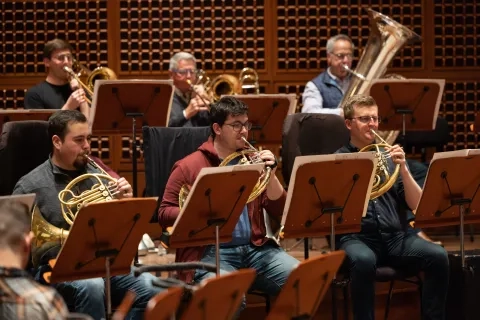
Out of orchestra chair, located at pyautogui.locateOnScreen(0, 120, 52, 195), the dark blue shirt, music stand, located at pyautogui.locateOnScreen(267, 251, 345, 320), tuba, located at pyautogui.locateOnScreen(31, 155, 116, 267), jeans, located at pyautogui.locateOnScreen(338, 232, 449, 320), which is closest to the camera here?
music stand, located at pyautogui.locateOnScreen(267, 251, 345, 320)

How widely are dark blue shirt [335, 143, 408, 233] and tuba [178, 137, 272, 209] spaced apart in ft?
2.41

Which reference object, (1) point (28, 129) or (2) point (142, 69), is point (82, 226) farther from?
(2) point (142, 69)

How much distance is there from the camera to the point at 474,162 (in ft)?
18.5

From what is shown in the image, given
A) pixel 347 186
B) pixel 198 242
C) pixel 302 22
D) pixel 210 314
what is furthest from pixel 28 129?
pixel 302 22

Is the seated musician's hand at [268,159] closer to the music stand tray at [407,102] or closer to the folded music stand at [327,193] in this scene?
the folded music stand at [327,193]

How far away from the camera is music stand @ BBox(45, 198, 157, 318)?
15.1 feet

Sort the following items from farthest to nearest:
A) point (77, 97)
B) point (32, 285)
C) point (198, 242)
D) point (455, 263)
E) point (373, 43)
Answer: point (373, 43) → point (77, 97) → point (455, 263) → point (198, 242) → point (32, 285)

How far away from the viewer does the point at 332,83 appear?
27.2ft

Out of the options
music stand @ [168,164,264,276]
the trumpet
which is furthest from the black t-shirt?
music stand @ [168,164,264,276]

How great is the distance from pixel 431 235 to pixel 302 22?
254 cm

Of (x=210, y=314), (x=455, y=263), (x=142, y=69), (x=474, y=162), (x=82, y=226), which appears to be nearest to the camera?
(x=210, y=314)

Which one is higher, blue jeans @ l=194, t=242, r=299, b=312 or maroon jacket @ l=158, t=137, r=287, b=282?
maroon jacket @ l=158, t=137, r=287, b=282

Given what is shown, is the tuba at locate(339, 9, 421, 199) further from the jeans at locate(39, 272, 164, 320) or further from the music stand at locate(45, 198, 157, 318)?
the music stand at locate(45, 198, 157, 318)

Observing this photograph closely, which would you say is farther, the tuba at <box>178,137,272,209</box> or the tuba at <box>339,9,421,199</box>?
the tuba at <box>339,9,421,199</box>
